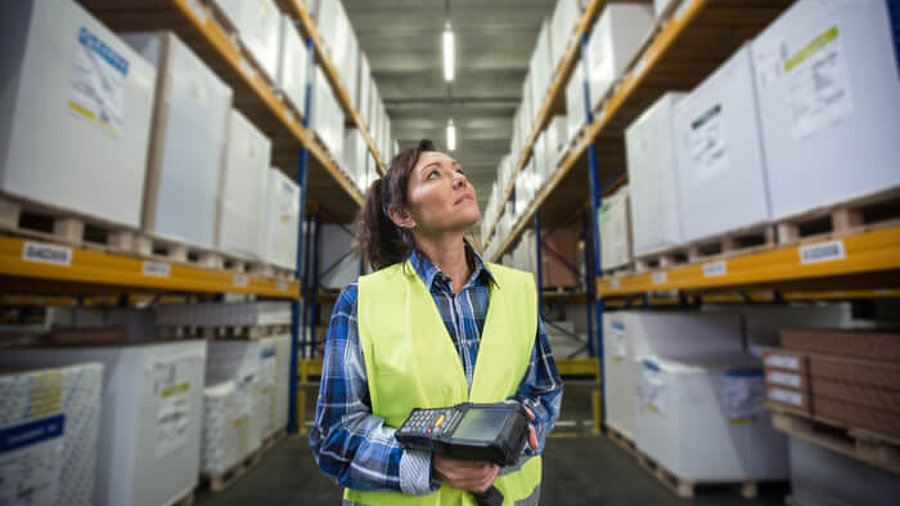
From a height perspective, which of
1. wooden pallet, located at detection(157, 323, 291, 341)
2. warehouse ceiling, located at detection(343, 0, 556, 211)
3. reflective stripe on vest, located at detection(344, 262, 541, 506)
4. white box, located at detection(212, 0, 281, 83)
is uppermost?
warehouse ceiling, located at detection(343, 0, 556, 211)

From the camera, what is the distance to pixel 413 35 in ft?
27.4

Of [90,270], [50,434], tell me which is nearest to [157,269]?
[90,270]

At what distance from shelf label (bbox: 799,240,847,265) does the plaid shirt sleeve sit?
1.67 meters

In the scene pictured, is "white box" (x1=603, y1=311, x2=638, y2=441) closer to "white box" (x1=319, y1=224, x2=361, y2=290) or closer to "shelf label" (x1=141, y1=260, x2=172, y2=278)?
"shelf label" (x1=141, y1=260, x2=172, y2=278)

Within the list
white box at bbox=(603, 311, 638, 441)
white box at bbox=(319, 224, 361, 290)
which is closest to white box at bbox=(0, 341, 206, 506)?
white box at bbox=(603, 311, 638, 441)

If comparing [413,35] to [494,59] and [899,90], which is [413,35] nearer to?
[494,59]

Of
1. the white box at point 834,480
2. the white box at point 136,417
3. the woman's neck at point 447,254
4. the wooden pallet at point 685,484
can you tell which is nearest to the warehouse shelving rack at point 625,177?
the woman's neck at point 447,254

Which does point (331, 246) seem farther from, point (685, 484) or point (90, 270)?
point (685, 484)

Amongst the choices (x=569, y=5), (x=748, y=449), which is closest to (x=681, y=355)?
(x=748, y=449)

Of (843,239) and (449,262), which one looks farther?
(843,239)

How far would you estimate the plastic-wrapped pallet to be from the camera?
1313mm

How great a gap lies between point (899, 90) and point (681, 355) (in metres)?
2.07

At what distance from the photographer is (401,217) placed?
116 centimetres

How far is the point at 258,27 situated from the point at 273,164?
2284 mm
